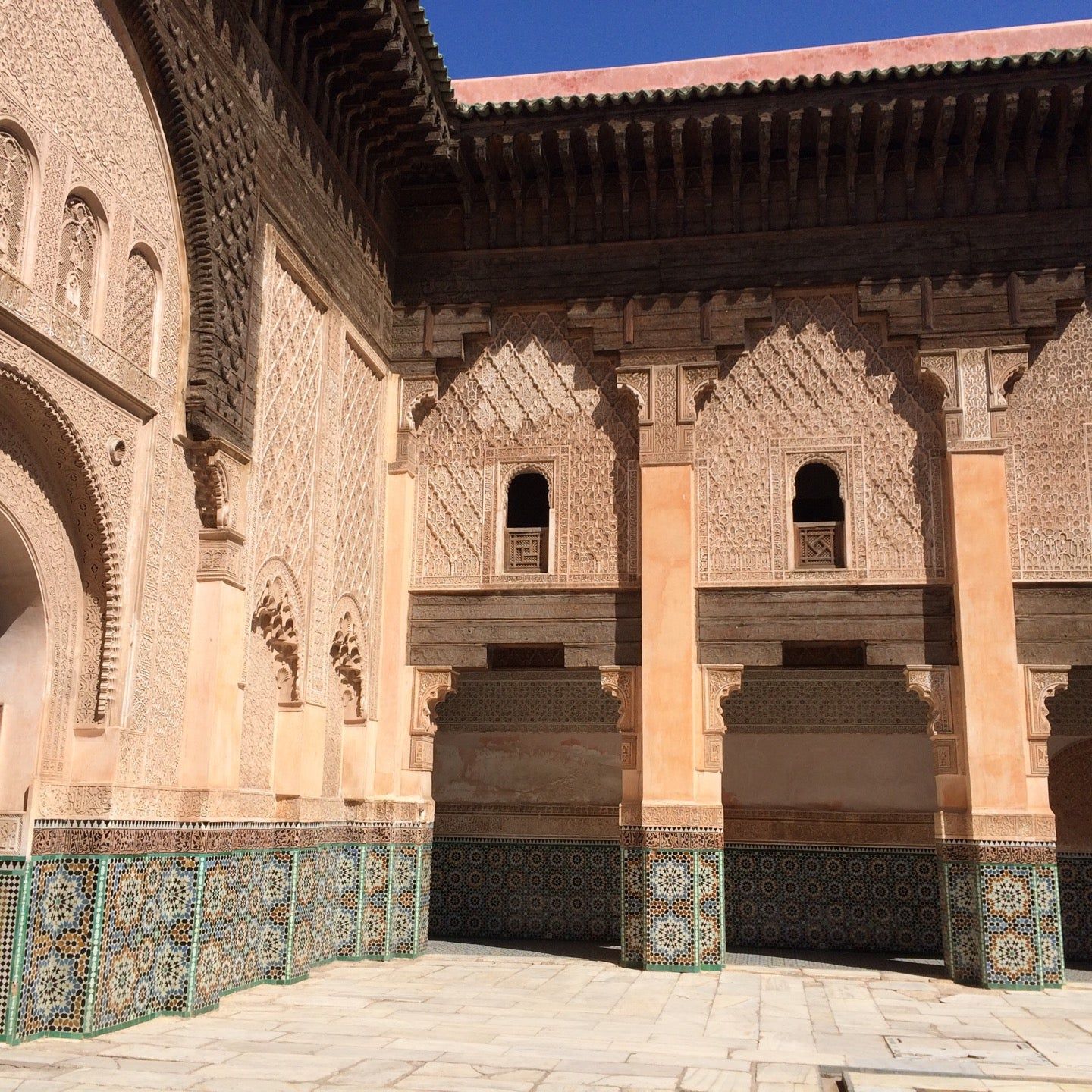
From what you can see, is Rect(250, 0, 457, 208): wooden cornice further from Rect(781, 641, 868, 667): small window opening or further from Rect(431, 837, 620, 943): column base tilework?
Rect(431, 837, 620, 943): column base tilework

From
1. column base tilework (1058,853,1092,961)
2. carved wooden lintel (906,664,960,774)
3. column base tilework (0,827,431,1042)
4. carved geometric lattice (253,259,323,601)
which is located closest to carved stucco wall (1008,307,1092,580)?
carved wooden lintel (906,664,960,774)

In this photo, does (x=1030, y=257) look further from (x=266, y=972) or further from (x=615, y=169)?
(x=266, y=972)

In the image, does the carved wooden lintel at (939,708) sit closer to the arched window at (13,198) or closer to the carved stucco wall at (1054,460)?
the carved stucco wall at (1054,460)

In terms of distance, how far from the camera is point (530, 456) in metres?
9.30

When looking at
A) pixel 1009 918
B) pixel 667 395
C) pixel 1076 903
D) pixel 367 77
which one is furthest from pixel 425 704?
pixel 1076 903

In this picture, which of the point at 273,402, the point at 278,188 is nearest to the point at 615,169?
the point at 278,188

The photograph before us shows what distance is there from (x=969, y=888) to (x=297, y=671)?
4.53 metres

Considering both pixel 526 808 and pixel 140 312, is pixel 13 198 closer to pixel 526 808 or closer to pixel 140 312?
pixel 140 312

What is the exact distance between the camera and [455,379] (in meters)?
9.55

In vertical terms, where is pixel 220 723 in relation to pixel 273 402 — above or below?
below

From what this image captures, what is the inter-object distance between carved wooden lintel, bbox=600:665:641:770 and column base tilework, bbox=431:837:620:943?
6.52 feet

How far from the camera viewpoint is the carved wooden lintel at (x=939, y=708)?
8344mm

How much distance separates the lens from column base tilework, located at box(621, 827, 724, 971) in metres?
8.28

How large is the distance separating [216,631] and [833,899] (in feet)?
19.3
